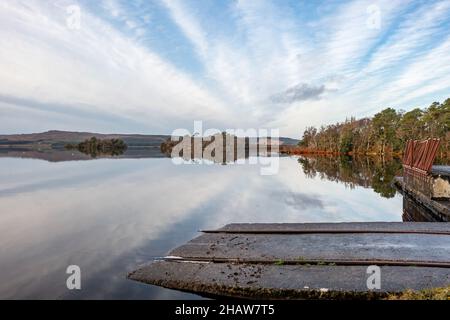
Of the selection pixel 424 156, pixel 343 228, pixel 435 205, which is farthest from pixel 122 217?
pixel 424 156

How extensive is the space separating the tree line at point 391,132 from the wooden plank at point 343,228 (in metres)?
54.0

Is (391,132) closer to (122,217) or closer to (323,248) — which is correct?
(122,217)

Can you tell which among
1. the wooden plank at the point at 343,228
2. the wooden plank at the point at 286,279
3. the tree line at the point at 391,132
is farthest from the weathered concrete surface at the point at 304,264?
the tree line at the point at 391,132

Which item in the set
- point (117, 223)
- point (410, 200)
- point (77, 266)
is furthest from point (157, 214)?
point (410, 200)

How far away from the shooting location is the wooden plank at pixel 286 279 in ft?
19.4

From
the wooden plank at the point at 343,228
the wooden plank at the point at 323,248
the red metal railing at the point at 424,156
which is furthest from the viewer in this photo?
the red metal railing at the point at 424,156

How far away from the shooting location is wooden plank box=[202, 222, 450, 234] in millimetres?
10391

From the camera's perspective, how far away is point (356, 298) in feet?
18.7

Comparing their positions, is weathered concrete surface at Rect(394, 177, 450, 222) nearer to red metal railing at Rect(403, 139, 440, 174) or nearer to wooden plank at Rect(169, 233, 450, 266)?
red metal railing at Rect(403, 139, 440, 174)

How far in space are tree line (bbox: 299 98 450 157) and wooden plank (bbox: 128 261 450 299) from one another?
2338 inches

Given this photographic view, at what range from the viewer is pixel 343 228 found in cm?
1096

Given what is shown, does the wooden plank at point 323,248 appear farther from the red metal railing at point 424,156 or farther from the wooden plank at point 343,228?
the red metal railing at point 424,156
